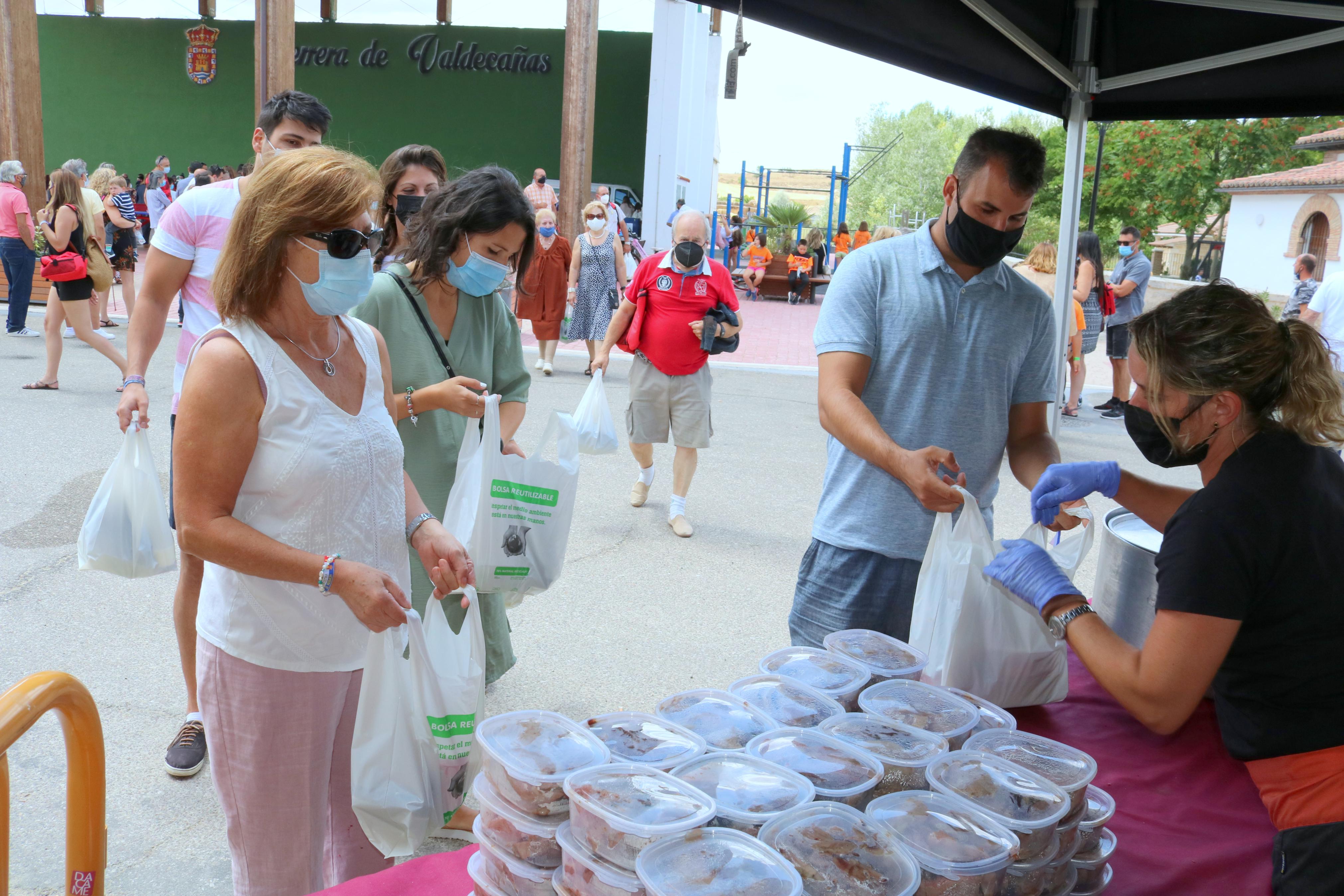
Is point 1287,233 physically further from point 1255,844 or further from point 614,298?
point 1255,844

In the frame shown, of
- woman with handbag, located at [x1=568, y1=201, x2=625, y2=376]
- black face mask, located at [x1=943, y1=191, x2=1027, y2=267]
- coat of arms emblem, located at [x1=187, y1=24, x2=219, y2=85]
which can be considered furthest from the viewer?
coat of arms emblem, located at [x1=187, y1=24, x2=219, y2=85]

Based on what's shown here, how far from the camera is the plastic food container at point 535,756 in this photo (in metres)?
1.33

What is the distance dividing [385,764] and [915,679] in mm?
1033

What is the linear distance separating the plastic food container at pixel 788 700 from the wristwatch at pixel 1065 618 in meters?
0.47

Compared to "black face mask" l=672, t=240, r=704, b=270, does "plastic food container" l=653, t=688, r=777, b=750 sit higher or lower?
lower

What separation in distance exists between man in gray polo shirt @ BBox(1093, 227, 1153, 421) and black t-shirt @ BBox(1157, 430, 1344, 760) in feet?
30.2

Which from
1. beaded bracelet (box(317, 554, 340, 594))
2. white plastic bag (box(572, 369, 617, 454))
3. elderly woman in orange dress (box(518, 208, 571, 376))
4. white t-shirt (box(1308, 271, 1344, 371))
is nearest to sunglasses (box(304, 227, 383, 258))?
beaded bracelet (box(317, 554, 340, 594))

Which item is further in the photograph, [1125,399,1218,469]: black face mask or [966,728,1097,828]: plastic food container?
[1125,399,1218,469]: black face mask

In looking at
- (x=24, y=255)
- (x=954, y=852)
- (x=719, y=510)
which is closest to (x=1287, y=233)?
(x=719, y=510)

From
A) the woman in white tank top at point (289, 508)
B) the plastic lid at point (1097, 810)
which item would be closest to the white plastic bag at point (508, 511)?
the woman in white tank top at point (289, 508)

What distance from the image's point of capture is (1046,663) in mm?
2008

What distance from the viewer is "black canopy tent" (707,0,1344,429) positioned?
9.40 feet

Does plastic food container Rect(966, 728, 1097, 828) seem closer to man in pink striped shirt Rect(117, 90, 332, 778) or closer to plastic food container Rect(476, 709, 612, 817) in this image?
plastic food container Rect(476, 709, 612, 817)

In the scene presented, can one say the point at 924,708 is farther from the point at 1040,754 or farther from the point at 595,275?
the point at 595,275
